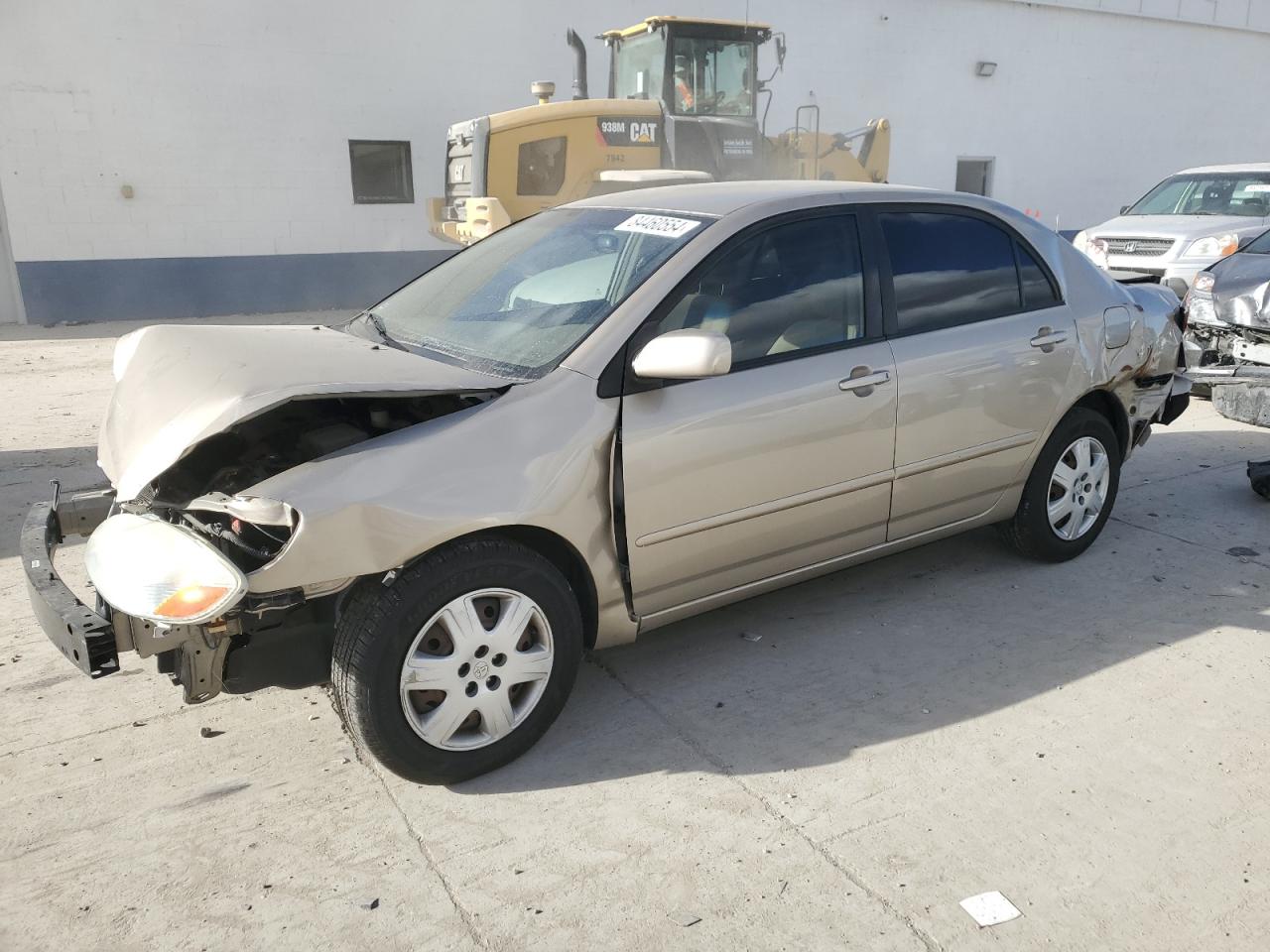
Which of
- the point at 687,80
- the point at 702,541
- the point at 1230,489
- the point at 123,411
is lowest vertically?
the point at 1230,489

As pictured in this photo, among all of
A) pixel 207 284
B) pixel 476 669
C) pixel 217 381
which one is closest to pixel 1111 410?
pixel 476 669

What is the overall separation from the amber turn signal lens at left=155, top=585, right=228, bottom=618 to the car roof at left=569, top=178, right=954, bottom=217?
2046mm

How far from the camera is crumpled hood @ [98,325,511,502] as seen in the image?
271 centimetres

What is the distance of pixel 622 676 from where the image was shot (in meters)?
3.69

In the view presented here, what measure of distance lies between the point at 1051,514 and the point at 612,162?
27.4 ft

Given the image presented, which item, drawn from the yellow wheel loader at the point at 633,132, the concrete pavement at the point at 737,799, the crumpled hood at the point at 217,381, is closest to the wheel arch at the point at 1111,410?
the concrete pavement at the point at 737,799

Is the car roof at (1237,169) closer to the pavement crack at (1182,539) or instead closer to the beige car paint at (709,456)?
the pavement crack at (1182,539)

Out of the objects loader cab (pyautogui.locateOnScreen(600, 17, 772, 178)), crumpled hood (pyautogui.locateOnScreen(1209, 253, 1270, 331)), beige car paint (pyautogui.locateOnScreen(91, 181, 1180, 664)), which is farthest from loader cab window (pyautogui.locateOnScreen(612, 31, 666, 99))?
beige car paint (pyautogui.locateOnScreen(91, 181, 1180, 664))

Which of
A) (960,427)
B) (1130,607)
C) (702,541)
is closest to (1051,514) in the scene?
(1130,607)

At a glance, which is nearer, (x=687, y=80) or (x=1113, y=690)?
(x=1113, y=690)

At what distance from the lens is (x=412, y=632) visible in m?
2.79

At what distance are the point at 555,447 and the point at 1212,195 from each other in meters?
10.4

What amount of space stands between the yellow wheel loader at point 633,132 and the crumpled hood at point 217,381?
7.69 meters

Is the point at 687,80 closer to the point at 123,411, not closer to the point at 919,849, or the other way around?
the point at 123,411
